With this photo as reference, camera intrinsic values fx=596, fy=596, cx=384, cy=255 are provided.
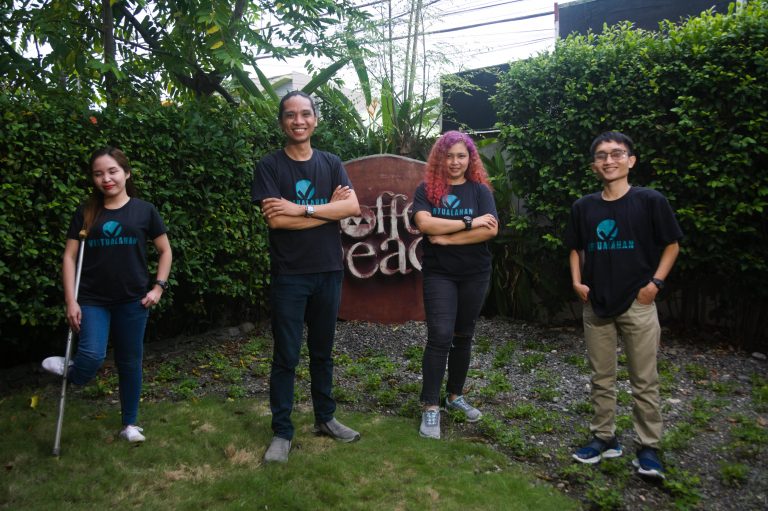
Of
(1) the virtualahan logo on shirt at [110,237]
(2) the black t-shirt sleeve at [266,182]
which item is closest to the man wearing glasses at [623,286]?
(2) the black t-shirt sleeve at [266,182]

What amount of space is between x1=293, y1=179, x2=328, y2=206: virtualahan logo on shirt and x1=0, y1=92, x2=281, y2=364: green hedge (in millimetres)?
2018

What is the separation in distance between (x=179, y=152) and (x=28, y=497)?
298 centimetres

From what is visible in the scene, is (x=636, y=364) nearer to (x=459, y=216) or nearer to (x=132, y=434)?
(x=459, y=216)

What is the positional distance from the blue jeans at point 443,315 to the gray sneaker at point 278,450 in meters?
0.89

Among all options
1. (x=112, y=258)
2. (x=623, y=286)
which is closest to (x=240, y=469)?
(x=112, y=258)

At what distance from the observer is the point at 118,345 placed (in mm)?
3396

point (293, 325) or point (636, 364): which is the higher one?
point (293, 325)

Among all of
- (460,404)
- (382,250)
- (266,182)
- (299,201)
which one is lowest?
(460,404)

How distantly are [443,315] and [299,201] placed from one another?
3.59 ft

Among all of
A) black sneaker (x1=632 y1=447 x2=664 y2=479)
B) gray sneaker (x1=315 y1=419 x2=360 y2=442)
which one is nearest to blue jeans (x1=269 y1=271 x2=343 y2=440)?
gray sneaker (x1=315 y1=419 x2=360 y2=442)

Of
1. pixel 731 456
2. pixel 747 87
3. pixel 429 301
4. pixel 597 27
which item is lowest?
pixel 731 456

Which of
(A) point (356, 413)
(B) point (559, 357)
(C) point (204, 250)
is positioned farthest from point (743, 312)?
(C) point (204, 250)

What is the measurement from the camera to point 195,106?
5.43 meters

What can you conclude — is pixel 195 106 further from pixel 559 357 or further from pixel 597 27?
pixel 597 27
